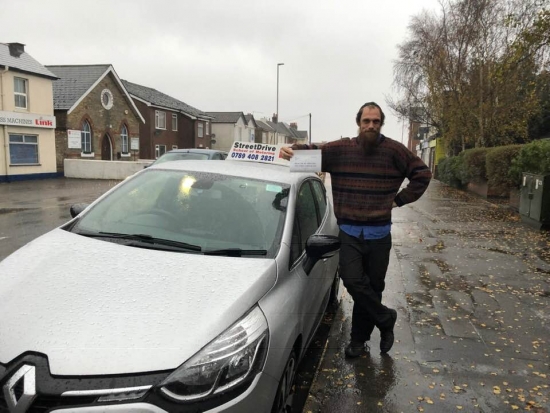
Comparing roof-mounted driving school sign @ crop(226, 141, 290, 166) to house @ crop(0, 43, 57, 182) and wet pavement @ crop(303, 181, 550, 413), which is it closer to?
wet pavement @ crop(303, 181, 550, 413)

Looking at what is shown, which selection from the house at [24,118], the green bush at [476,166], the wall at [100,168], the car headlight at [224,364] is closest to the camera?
the car headlight at [224,364]

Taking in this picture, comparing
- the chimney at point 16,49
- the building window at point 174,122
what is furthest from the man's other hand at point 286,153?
the building window at point 174,122

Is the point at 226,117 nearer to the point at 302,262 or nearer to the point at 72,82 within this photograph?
the point at 72,82

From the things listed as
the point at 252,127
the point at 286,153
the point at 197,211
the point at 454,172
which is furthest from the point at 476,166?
the point at 252,127

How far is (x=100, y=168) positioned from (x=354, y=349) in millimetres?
23965

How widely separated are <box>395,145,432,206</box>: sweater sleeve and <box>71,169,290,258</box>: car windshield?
3.04 ft

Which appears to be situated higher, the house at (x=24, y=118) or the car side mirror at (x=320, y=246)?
the house at (x=24, y=118)

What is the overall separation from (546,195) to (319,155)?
8.18 meters

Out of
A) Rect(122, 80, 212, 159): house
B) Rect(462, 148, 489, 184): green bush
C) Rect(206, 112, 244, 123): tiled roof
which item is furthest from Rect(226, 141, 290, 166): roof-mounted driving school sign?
Rect(206, 112, 244, 123): tiled roof

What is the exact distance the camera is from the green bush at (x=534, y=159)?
10703 millimetres

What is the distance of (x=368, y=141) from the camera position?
3363 mm

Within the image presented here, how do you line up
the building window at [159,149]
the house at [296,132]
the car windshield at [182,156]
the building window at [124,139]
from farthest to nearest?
1. the house at [296,132]
2. the building window at [159,149]
3. the building window at [124,139]
4. the car windshield at [182,156]

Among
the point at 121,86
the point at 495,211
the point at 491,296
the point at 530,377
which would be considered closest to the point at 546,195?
the point at 495,211

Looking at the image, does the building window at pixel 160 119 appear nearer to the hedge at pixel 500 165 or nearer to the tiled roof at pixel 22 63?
the tiled roof at pixel 22 63
